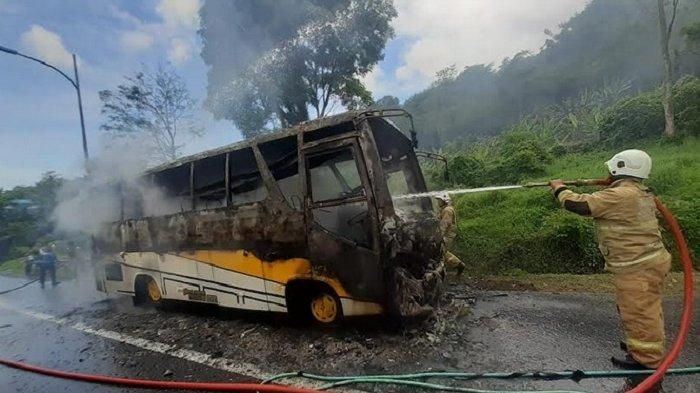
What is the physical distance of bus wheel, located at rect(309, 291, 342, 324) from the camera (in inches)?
177

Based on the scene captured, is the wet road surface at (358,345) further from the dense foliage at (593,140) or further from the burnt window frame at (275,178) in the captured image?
the dense foliage at (593,140)

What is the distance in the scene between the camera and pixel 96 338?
5.75m

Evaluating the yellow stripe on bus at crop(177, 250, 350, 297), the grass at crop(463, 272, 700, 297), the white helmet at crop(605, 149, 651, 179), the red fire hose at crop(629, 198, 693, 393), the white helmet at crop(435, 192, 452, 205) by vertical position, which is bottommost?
→ the grass at crop(463, 272, 700, 297)

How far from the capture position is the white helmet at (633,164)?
326 cm

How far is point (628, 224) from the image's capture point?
10.6 feet

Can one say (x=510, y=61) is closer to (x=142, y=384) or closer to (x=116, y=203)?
(x=116, y=203)

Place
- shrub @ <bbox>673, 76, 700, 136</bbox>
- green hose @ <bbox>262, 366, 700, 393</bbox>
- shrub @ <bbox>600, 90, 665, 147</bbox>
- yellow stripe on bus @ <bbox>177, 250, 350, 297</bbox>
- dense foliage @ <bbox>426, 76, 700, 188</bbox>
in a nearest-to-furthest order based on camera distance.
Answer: green hose @ <bbox>262, 366, 700, 393</bbox>
yellow stripe on bus @ <bbox>177, 250, 350, 297</bbox>
shrub @ <bbox>673, 76, 700, 136</bbox>
dense foliage @ <bbox>426, 76, 700, 188</bbox>
shrub @ <bbox>600, 90, 665, 147</bbox>

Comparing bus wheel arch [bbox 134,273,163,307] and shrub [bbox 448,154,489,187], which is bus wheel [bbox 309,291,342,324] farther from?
shrub [bbox 448,154,489,187]

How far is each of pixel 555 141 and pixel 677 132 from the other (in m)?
3.87

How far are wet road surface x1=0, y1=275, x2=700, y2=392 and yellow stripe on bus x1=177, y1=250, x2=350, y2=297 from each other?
2.10 feet

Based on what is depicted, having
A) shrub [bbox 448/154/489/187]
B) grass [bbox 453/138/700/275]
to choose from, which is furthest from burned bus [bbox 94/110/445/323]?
shrub [bbox 448/154/489/187]

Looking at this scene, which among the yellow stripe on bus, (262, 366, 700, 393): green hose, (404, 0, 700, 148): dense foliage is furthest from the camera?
(404, 0, 700, 148): dense foliage

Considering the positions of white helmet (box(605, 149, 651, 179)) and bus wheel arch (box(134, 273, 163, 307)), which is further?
bus wheel arch (box(134, 273, 163, 307))

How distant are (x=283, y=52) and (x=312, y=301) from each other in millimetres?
14773
